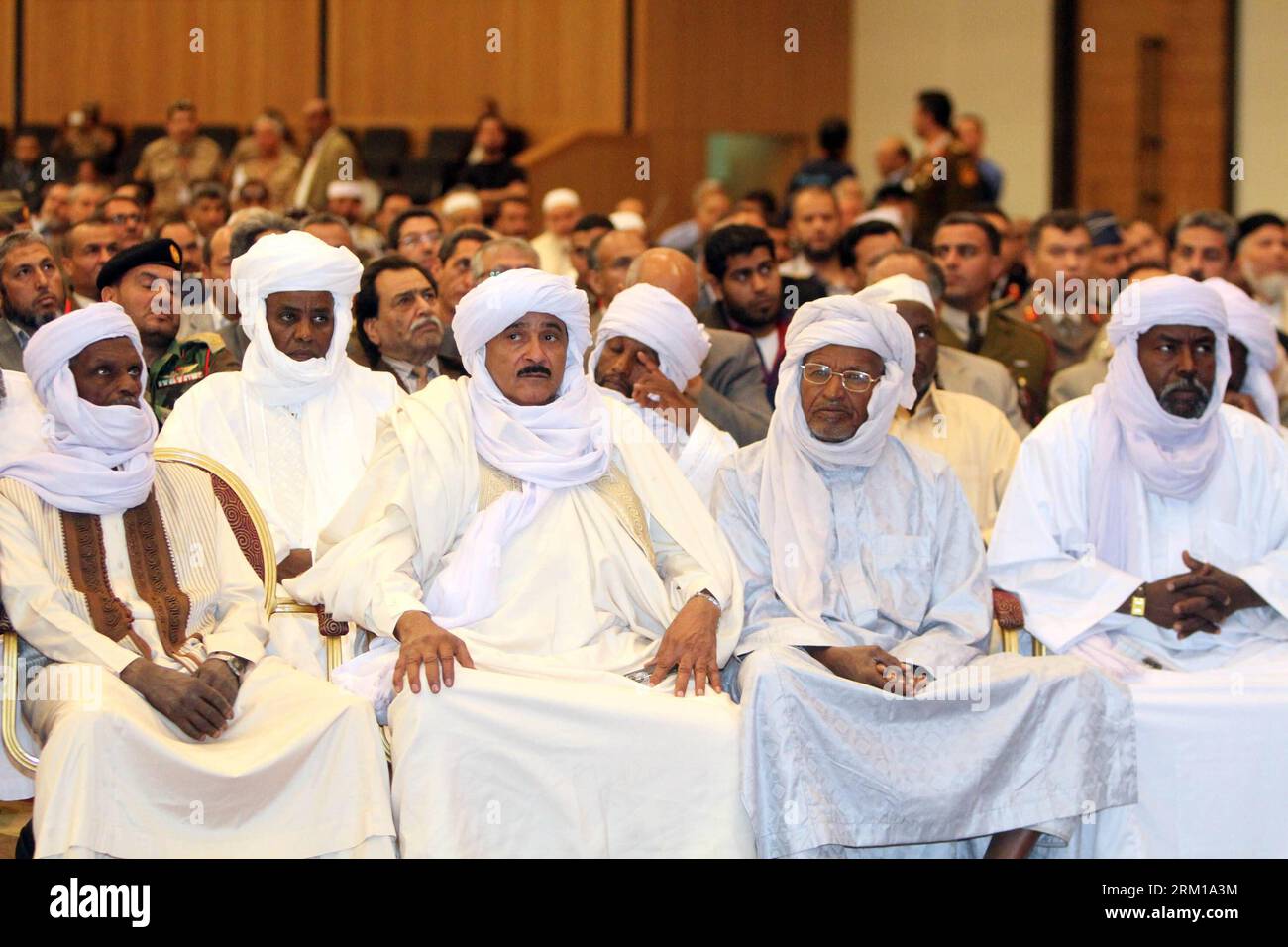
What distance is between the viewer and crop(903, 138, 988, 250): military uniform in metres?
9.42

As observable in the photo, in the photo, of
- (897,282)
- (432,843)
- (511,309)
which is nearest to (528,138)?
(897,282)

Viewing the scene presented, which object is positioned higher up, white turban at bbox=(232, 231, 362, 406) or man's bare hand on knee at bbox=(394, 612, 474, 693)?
white turban at bbox=(232, 231, 362, 406)

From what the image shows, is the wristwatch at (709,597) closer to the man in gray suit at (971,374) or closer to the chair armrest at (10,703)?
the chair armrest at (10,703)

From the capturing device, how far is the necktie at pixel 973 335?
6.37 metres

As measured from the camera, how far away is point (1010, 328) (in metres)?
6.31

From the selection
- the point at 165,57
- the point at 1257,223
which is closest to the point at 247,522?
the point at 1257,223

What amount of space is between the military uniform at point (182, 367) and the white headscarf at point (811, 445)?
1814 mm

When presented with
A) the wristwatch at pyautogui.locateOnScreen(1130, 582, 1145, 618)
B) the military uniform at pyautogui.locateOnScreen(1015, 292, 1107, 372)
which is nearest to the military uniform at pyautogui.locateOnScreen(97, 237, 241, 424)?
the wristwatch at pyautogui.locateOnScreen(1130, 582, 1145, 618)

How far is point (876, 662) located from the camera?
3996 mm

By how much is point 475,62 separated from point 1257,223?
693 cm

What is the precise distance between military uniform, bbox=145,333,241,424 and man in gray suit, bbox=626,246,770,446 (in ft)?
4.20

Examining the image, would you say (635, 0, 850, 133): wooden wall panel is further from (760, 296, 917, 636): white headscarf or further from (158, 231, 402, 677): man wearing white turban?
(760, 296, 917, 636): white headscarf

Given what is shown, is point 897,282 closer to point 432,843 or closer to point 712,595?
point 712,595
